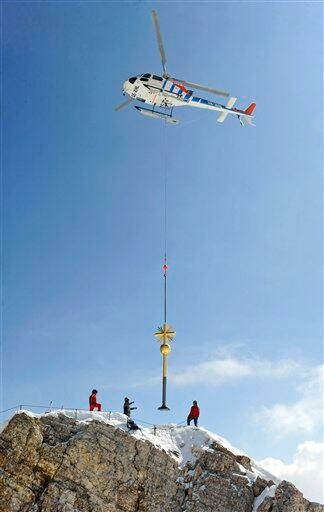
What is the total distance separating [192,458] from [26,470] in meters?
8.99

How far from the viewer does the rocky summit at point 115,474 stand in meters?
24.4

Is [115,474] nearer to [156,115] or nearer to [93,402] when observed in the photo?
[93,402]

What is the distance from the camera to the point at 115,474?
25938mm

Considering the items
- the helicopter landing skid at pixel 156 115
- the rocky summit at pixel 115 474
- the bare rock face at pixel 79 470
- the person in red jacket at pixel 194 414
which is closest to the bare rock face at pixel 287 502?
the rocky summit at pixel 115 474

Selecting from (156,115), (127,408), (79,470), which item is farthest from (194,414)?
(156,115)

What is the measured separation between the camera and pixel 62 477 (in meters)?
24.9

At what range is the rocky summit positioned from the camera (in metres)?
24.4

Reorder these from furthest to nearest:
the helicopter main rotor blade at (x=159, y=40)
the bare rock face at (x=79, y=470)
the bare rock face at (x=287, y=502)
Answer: the helicopter main rotor blade at (x=159, y=40), the bare rock face at (x=287, y=502), the bare rock face at (x=79, y=470)

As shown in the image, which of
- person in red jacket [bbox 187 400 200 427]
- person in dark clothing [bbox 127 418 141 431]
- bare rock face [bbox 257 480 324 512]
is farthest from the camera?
person in red jacket [bbox 187 400 200 427]

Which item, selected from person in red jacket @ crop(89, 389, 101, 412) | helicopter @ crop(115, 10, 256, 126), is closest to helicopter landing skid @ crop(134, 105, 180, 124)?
helicopter @ crop(115, 10, 256, 126)

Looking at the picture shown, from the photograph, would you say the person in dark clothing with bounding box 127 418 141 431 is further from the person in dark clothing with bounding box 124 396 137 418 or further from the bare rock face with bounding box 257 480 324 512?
the bare rock face with bounding box 257 480 324 512

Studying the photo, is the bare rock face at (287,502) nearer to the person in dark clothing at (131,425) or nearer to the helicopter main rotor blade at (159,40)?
the person in dark clothing at (131,425)

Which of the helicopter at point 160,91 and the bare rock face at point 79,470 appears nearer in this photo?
the bare rock face at point 79,470

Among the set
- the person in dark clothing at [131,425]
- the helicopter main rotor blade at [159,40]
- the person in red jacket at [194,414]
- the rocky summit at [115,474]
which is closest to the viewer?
the rocky summit at [115,474]
